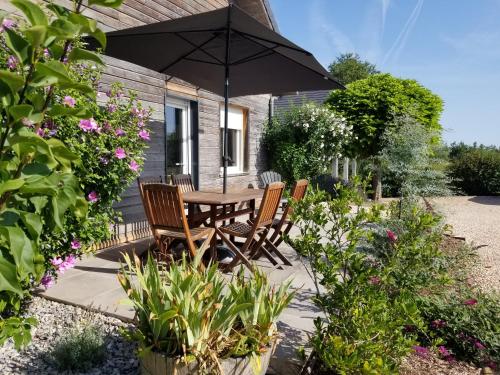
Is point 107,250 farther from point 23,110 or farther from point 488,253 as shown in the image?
point 488,253

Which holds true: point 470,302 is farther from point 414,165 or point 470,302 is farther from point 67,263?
point 414,165

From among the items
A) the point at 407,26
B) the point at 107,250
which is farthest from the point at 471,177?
the point at 107,250

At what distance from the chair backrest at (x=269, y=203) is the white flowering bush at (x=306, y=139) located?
5.98 m

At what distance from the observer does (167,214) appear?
327 centimetres

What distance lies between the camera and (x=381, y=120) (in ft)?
33.1

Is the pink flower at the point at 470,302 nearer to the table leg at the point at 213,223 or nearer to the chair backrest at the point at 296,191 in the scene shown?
the chair backrest at the point at 296,191

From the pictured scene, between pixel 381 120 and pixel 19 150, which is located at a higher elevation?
pixel 381 120

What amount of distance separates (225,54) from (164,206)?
2.09 metres

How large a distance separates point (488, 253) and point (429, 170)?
1.85 metres

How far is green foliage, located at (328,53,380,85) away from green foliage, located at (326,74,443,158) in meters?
27.2

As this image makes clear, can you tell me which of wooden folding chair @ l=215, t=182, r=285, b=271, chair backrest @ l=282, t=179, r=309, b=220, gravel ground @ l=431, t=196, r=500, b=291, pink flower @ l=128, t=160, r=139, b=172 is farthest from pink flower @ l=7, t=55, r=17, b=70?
gravel ground @ l=431, t=196, r=500, b=291

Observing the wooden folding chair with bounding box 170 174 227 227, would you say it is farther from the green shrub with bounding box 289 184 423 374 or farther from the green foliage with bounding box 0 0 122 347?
the green foliage with bounding box 0 0 122 347

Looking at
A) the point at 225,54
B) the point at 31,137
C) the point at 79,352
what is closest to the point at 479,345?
the point at 79,352

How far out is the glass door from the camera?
20.1ft
